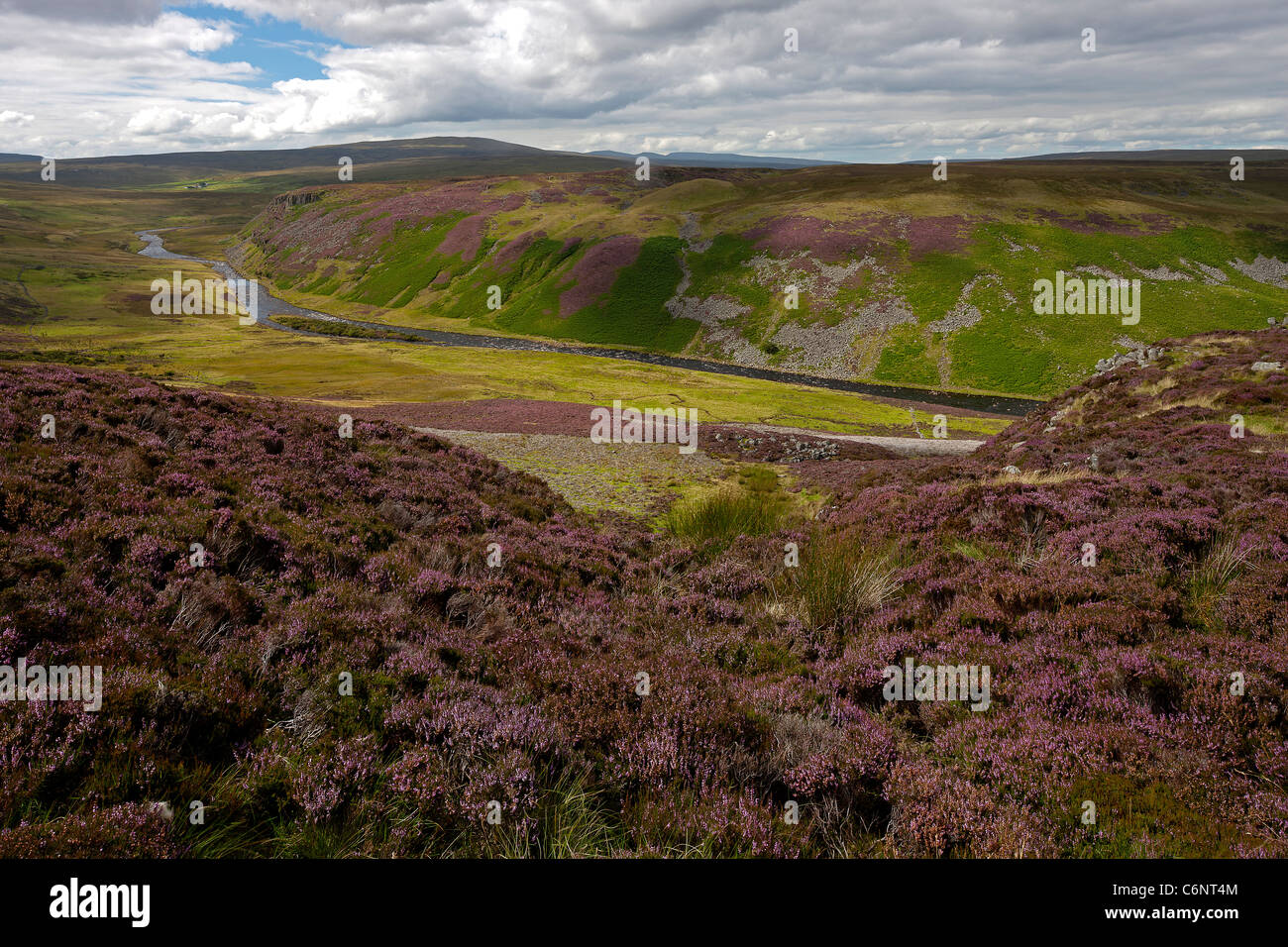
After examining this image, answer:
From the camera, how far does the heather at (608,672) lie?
4.29 meters

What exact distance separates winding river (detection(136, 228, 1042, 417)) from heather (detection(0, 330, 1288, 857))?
70675mm

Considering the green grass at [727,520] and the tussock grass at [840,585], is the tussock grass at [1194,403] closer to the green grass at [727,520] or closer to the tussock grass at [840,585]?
the green grass at [727,520]

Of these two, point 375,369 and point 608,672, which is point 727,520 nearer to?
point 608,672

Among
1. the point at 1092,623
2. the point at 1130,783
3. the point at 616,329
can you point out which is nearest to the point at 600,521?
the point at 1092,623

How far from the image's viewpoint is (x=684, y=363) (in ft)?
319

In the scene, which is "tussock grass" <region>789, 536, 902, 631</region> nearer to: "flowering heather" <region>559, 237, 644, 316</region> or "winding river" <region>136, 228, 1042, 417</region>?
"winding river" <region>136, 228, 1042, 417</region>

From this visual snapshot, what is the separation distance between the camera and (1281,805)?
443 centimetres

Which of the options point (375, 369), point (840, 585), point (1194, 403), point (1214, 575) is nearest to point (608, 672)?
point (840, 585)

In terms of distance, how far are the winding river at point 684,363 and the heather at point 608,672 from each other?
70.7 meters

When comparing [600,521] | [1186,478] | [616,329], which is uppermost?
[616,329]

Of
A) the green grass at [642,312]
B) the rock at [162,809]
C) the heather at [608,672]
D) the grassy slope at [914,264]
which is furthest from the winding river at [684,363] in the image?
the rock at [162,809]

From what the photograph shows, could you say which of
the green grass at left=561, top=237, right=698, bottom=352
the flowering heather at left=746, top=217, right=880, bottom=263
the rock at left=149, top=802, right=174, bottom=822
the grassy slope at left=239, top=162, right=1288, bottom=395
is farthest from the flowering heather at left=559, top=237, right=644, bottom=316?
the rock at left=149, top=802, right=174, bottom=822

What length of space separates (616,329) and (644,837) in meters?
107
